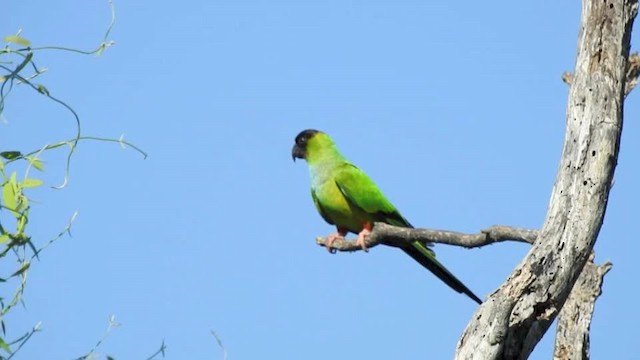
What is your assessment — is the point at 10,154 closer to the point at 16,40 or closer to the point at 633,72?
the point at 16,40

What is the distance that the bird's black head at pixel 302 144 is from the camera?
784 cm

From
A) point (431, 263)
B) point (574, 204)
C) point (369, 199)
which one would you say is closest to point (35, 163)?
point (574, 204)

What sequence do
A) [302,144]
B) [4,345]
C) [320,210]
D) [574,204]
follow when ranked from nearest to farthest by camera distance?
[4,345] < [574,204] < [320,210] < [302,144]

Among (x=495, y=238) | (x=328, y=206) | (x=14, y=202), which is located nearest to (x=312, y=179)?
(x=328, y=206)

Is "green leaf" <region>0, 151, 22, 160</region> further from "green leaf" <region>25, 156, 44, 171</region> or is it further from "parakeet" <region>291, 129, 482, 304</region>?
"parakeet" <region>291, 129, 482, 304</region>

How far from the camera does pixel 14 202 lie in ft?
10.4

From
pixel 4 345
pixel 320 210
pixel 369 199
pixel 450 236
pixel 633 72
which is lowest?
pixel 4 345

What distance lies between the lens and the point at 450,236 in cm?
508

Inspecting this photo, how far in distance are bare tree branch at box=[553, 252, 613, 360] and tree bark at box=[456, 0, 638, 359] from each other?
0.70 metres

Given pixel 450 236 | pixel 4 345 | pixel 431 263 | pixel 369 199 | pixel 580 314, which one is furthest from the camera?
pixel 369 199

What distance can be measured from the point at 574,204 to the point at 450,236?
1083 mm

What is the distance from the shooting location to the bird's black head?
25.7 feet

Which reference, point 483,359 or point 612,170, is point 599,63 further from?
point 483,359

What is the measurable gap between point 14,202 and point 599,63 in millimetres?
2363
